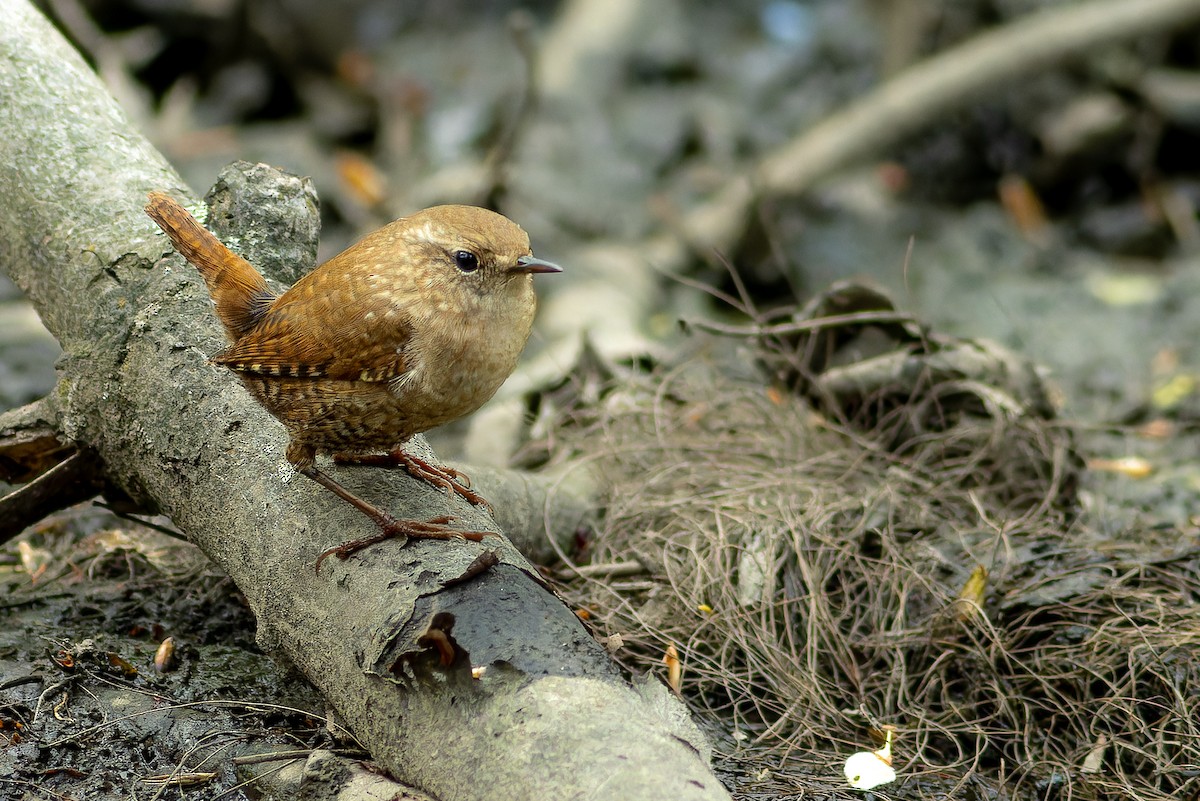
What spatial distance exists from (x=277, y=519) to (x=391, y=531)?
1.19 feet

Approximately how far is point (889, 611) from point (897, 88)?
16.9 ft

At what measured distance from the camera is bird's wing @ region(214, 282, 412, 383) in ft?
9.62

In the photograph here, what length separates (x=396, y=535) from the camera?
289 cm

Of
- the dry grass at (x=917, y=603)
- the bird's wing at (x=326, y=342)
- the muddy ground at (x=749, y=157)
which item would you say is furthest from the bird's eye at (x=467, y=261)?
the muddy ground at (x=749, y=157)

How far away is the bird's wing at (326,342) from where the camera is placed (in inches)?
115

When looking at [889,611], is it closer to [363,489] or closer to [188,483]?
[363,489]

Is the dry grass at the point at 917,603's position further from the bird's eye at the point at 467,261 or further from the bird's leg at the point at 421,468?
the bird's eye at the point at 467,261

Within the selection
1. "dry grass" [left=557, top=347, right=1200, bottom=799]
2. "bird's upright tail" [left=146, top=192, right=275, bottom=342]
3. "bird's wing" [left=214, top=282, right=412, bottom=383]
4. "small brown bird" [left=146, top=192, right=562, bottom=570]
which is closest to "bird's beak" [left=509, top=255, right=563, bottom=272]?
"small brown bird" [left=146, top=192, right=562, bottom=570]

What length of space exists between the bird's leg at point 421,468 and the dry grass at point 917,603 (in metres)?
0.55

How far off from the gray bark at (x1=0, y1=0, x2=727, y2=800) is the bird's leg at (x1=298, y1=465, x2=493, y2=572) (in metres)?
0.03

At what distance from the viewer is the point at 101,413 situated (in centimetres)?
336

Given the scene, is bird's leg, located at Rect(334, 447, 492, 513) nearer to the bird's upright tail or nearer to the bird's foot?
the bird's foot

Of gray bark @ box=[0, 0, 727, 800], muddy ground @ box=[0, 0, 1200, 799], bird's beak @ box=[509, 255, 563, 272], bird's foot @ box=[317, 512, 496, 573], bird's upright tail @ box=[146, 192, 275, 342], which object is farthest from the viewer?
muddy ground @ box=[0, 0, 1200, 799]

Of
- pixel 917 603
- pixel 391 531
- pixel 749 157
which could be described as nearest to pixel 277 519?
pixel 391 531
